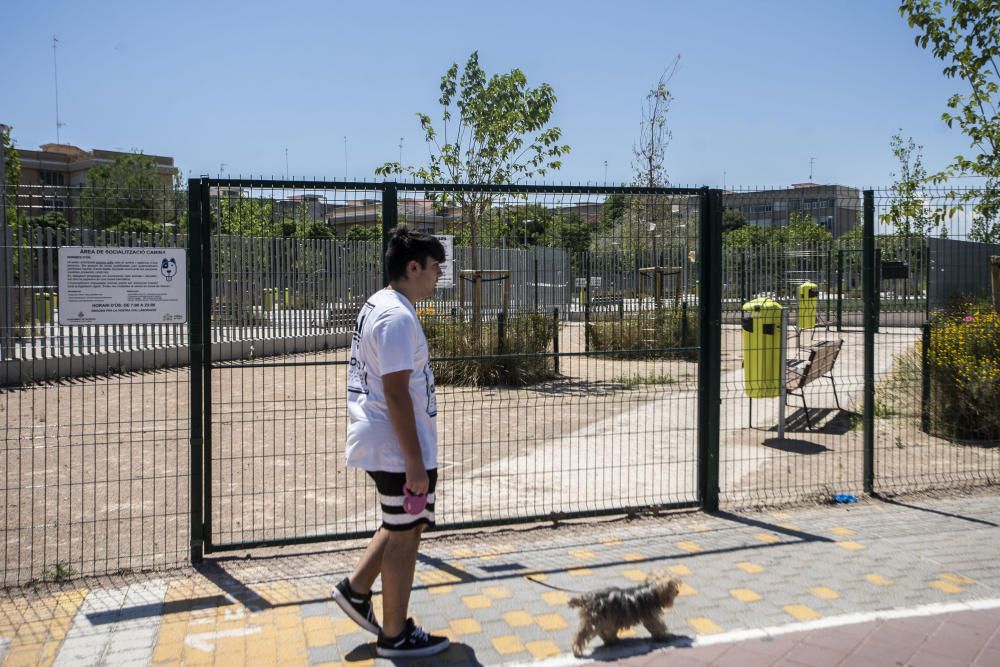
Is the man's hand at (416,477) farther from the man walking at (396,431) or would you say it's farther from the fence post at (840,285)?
the fence post at (840,285)

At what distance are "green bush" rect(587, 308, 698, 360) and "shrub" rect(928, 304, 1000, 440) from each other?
2.43 m

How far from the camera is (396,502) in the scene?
3.81 metres

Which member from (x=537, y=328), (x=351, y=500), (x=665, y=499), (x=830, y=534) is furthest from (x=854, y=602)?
(x=537, y=328)

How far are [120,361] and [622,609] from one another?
14.0 ft

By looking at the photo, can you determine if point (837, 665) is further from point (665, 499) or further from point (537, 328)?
point (537, 328)

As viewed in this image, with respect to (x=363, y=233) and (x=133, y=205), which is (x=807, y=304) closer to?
(x=363, y=233)

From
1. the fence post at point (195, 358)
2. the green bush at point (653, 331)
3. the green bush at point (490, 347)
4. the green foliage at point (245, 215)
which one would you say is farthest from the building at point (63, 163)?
the fence post at point (195, 358)

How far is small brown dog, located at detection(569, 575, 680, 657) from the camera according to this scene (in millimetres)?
3967

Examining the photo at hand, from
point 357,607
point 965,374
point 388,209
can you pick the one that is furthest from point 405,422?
point 965,374

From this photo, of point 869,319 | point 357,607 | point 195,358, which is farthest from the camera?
point 869,319

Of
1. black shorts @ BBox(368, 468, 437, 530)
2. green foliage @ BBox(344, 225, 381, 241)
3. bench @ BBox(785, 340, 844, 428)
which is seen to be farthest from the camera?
bench @ BBox(785, 340, 844, 428)

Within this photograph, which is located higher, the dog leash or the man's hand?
the man's hand

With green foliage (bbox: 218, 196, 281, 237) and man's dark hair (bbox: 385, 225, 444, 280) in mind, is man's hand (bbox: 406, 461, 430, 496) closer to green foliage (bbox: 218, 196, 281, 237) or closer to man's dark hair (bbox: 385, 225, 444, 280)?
man's dark hair (bbox: 385, 225, 444, 280)

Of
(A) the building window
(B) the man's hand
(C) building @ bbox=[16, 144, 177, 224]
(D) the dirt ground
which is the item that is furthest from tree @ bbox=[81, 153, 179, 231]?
(A) the building window
